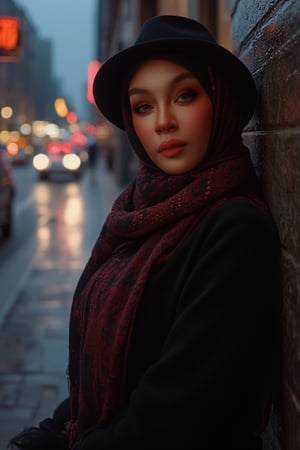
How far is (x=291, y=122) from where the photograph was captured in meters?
1.49

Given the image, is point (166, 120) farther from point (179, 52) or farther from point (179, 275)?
point (179, 275)

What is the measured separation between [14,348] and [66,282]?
256 centimetres

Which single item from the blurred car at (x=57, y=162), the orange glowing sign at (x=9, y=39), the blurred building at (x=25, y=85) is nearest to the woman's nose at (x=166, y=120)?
the orange glowing sign at (x=9, y=39)

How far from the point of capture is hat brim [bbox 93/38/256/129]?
1.64 meters

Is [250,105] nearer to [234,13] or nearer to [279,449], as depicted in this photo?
[234,13]

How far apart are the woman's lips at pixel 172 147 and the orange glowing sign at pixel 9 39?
2166 centimetres

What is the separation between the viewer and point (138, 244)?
5.84 ft

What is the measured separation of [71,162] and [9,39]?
24.0ft

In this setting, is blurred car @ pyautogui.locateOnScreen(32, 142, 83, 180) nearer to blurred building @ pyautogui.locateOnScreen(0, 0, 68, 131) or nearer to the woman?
the woman

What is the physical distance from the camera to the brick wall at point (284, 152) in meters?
1.46

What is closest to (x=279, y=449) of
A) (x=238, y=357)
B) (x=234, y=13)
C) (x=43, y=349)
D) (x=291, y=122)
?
(x=238, y=357)

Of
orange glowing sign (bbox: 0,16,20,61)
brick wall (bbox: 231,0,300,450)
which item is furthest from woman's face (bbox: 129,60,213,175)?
orange glowing sign (bbox: 0,16,20,61)

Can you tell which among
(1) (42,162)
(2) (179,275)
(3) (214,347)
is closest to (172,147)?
(2) (179,275)

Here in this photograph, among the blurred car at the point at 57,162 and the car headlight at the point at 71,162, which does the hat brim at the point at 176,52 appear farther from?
the car headlight at the point at 71,162
